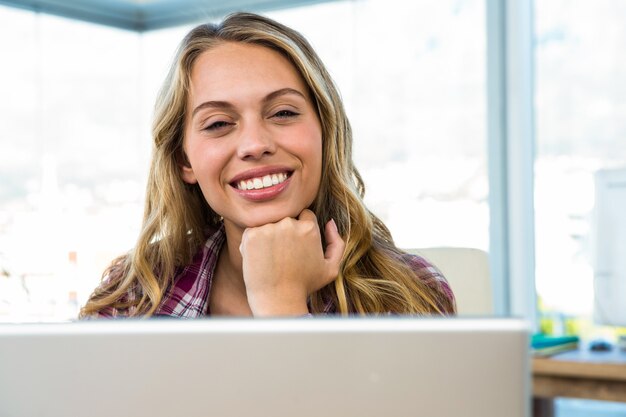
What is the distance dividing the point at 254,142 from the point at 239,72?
0.16 meters

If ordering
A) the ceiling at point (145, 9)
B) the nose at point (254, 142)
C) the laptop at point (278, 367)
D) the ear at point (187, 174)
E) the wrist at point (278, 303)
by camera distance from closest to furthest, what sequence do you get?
the laptop at point (278, 367), the wrist at point (278, 303), the nose at point (254, 142), the ear at point (187, 174), the ceiling at point (145, 9)

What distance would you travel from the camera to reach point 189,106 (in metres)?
1.67

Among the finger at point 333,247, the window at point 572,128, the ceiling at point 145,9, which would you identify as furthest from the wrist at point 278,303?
the ceiling at point 145,9

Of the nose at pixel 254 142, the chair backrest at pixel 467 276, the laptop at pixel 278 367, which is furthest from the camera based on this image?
the chair backrest at pixel 467 276

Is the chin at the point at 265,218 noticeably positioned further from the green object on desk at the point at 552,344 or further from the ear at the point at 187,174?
the green object on desk at the point at 552,344

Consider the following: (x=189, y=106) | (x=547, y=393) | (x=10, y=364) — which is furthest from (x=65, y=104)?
(x=10, y=364)

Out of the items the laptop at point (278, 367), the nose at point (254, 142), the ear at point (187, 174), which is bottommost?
the laptop at point (278, 367)

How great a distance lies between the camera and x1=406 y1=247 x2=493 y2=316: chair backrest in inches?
73.9

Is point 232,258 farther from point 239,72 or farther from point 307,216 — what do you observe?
point 239,72

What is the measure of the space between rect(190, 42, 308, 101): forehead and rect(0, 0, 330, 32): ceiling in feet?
11.1

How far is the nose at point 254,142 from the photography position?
60.3 inches

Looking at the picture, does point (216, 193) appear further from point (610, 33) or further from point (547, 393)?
point (610, 33)

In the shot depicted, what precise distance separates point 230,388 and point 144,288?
3.47ft

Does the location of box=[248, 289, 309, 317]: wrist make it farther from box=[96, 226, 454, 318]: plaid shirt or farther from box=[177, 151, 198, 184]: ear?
box=[177, 151, 198, 184]: ear
